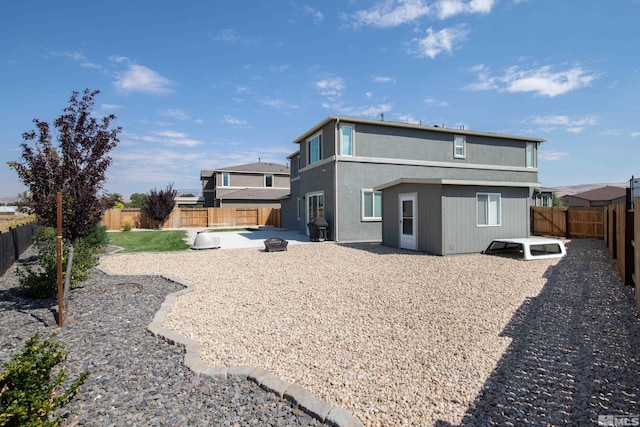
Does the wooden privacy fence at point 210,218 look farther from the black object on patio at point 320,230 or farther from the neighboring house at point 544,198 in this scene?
the neighboring house at point 544,198

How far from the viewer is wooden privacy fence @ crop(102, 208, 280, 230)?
28.1 meters

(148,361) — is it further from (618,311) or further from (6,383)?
(618,311)

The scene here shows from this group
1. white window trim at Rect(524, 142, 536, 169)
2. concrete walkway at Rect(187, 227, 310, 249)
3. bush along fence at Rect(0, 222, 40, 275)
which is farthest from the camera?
white window trim at Rect(524, 142, 536, 169)

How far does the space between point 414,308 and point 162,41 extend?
11.8 metres

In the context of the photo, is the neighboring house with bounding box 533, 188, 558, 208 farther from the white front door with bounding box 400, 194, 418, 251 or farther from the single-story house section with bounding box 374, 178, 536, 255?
the white front door with bounding box 400, 194, 418, 251

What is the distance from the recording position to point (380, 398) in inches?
118

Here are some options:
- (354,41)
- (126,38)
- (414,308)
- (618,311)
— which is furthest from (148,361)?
(354,41)

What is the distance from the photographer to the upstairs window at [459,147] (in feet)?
61.6

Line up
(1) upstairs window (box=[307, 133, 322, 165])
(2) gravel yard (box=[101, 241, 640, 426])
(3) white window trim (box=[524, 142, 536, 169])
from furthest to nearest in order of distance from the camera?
(3) white window trim (box=[524, 142, 536, 169])
(1) upstairs window (box=[307, 133, 322, 165])
(2) gravel yard (box=[101, 241, 640, 426])

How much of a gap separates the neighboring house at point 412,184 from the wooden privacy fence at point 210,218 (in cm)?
699

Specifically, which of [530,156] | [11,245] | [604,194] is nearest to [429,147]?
[530,156]

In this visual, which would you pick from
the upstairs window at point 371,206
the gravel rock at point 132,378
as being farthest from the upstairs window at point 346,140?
the gravel rock at point 132,378

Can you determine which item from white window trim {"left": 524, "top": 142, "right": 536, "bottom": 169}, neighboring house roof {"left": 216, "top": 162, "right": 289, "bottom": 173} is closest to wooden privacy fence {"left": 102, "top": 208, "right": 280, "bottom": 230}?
neighboring house roof {"left": 216, "top": 162, "right": 289, "bottom": 173}
